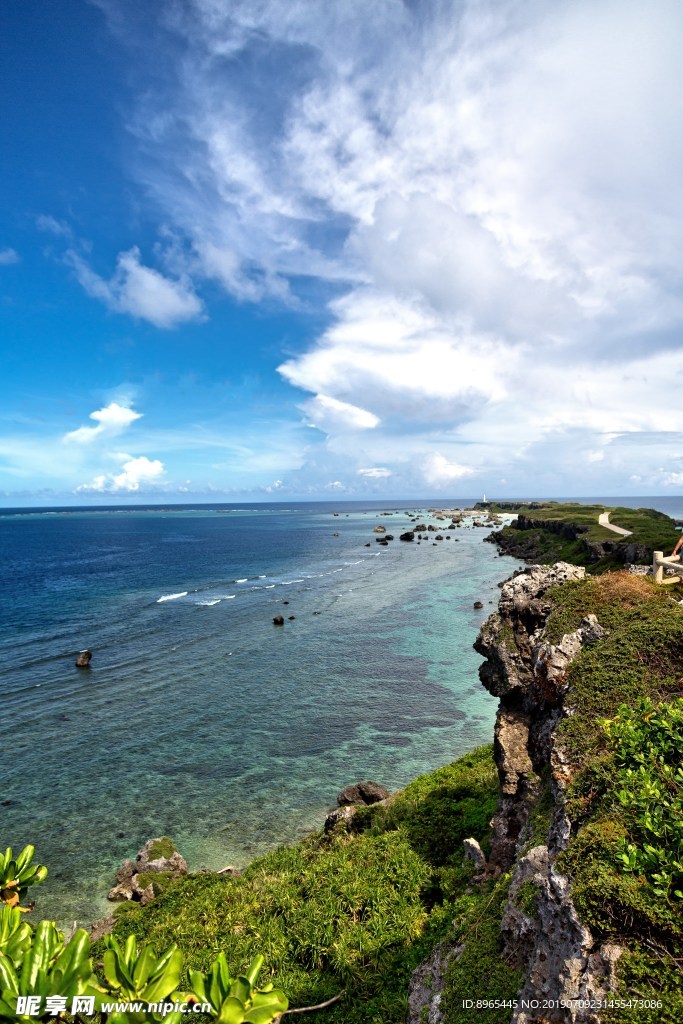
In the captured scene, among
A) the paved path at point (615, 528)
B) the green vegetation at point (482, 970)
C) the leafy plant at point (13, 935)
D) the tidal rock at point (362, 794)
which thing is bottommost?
the tidal rock at point (362, 794)

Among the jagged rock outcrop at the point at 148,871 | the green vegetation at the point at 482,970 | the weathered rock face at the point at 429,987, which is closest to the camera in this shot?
the green vegetation at the point at 482,970

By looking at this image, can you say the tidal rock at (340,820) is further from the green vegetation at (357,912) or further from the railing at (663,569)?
the railing at (663,569)

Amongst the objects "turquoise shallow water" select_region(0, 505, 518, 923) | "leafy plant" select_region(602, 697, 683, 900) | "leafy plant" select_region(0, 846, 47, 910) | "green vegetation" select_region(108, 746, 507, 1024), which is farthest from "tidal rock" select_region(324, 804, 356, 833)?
"leafy plant" select_region(0, 846, 47, 910)

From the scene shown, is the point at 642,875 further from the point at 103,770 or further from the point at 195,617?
the point at 195,617

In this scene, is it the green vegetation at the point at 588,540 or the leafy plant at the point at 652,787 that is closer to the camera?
the leafy plant at the point at 652,787

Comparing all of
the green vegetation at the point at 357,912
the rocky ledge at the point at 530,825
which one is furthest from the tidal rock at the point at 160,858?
the rocky ledge at the point at 530,825

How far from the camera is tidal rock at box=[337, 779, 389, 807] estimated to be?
23.9 metres

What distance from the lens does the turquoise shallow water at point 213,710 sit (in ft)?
78.8

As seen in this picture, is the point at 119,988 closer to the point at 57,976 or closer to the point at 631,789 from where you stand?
the point at 57,976

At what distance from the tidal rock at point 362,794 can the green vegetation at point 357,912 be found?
5.09 metres

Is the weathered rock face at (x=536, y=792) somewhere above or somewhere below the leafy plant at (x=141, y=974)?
below

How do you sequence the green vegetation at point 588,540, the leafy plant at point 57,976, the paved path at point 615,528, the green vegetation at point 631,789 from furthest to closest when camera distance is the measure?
the paved path at point 615,528
the green vegetation at point 588,540
the green vegetation at point 631,789
the leafy plant at point 57,976

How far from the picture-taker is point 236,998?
11.8 feet

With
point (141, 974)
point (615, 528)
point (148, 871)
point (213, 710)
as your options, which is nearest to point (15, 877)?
point (141, 974)
